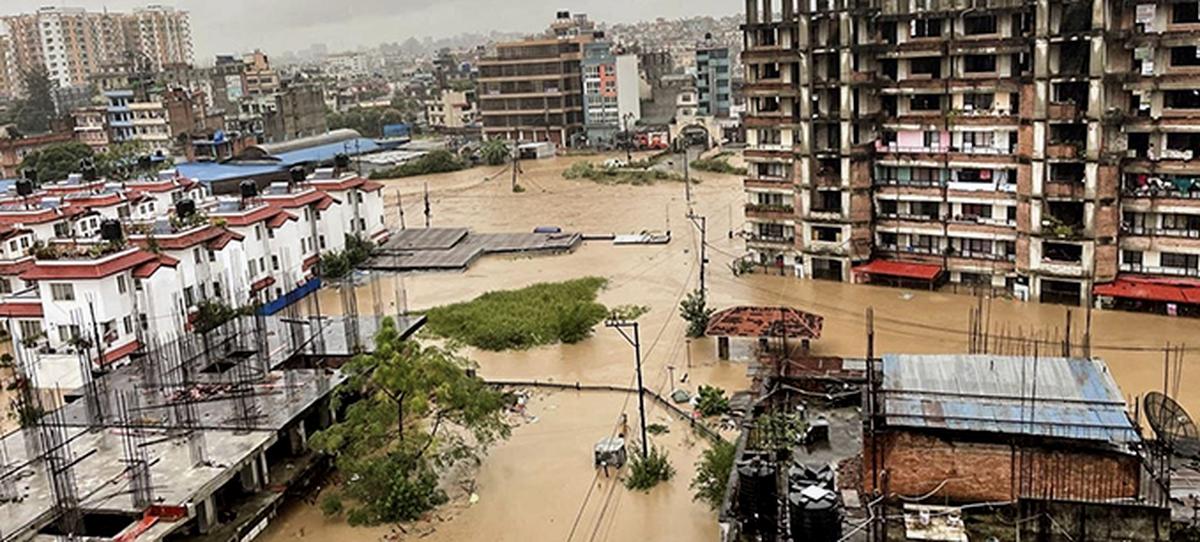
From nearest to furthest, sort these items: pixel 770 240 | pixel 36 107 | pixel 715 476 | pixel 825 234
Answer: pixel 715 476 < pixel 825 234 < pixel 770 240 < pixel 36 107

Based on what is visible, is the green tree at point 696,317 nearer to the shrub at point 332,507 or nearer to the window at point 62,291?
the shrub at point 332,507

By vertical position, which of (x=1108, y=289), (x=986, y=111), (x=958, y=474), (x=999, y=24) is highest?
(x=999, y=24)

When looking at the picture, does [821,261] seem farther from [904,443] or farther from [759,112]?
[904,443]

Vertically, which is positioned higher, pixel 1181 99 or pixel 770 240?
pixel 1181 99

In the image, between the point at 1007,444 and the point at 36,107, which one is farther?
the point at 36,107

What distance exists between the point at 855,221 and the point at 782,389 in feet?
60.7

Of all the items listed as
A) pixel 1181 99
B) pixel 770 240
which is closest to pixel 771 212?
pixel 770 240

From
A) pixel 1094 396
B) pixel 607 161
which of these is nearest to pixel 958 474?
pixel 1094 396

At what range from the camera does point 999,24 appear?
96.2ft

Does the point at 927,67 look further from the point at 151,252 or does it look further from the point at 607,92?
the point at 607,92

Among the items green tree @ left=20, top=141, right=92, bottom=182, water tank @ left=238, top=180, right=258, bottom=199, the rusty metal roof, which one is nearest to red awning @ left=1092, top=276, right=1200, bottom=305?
the rusty metal roof

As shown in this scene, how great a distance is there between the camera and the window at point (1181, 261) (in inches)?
1097

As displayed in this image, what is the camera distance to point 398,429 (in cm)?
1948

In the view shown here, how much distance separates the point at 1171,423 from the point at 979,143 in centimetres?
1725
